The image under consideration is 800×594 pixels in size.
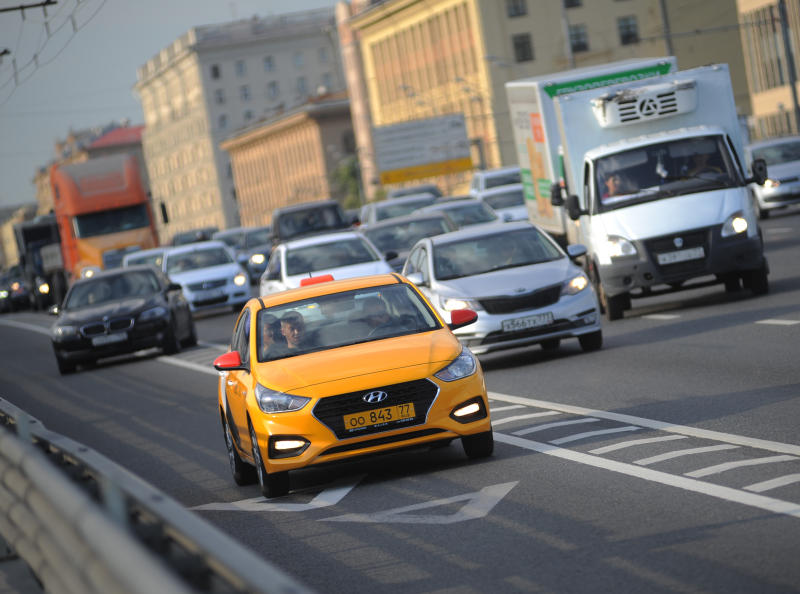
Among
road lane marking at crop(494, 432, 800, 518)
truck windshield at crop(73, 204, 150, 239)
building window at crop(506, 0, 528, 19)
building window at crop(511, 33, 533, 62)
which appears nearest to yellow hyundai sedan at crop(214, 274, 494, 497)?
road lane marking at crop(494, 432, 800, 518)

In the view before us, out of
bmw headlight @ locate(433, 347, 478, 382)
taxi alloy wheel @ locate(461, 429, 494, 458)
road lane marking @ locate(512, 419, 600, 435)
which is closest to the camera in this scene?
bmw headlight @ locate(433, 347, 478, 382)

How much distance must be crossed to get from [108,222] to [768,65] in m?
55.2

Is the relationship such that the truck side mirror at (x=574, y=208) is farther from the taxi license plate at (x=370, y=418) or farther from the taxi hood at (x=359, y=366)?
the taxi license plate at (x=370, y=418)

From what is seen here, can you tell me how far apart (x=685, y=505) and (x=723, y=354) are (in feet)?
25.9

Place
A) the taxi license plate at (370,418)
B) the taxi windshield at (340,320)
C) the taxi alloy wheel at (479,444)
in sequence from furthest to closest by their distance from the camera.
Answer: the taxi windshield at (340,320) < the taxi alloy wheel at (479,444) < the taxi license plate at (370,418)

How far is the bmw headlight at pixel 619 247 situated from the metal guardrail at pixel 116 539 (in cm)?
1486

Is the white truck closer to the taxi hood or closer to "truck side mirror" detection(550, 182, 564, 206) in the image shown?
"truck side mirror" detection(550, 182, 564, 206)

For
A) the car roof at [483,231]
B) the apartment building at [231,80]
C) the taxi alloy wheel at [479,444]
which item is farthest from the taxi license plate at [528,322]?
the apartment building at [231,80]

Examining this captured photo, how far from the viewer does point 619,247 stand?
21.9m

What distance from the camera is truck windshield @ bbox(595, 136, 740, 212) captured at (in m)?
22.1

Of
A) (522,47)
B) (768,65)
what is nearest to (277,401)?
(768,65)

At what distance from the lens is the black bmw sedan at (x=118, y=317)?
27.9 meters

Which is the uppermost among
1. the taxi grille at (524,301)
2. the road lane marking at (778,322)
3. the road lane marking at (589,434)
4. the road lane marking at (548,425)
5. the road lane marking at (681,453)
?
the taxi grille at (524,301)

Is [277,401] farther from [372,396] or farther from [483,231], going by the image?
[483,231]
